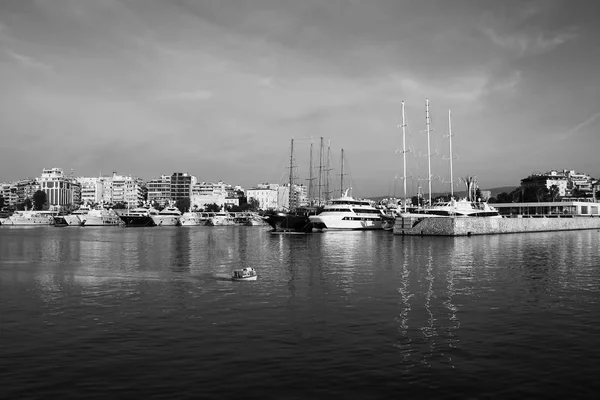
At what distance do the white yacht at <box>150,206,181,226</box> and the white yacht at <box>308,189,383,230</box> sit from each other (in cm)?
8303

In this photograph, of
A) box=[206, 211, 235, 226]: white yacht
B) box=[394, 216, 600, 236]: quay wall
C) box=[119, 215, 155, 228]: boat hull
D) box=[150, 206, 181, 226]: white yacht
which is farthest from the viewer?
box=[206, 211, 235, 226]: white yacht

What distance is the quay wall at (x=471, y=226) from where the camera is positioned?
85.3 m

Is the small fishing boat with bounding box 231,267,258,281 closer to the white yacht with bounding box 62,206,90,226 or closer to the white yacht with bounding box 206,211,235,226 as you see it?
the white yacht with bounding box 206,211,235,226

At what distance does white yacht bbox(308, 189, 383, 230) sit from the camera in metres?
107

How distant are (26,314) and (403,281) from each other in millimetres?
21896

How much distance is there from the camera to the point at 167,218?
581 ft

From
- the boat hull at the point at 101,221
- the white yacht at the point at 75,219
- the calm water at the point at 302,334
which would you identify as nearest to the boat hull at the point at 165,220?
the boat hull at the point at 101,221

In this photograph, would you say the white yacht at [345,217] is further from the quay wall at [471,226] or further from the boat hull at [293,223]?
the quay wall at [471,226]

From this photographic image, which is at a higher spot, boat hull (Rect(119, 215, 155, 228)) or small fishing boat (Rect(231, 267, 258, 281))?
boat hull (Rect(119, 215, 155, 228))

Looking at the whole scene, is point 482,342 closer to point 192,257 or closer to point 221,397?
point 221,397

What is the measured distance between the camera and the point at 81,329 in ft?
66.9

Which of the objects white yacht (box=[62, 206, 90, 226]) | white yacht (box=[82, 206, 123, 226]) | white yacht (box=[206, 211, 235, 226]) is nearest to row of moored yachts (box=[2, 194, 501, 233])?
white yacht (box=[82, 206, 123, 226])

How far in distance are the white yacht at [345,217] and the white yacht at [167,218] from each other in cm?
8303

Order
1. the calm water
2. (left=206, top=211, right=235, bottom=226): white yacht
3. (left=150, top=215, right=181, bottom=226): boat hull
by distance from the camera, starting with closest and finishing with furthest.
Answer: the calm water
(left=150, top=215, right=181, bottom=226): boat hull
(left=206, top=211, right=235, bottom=226): white yacht
